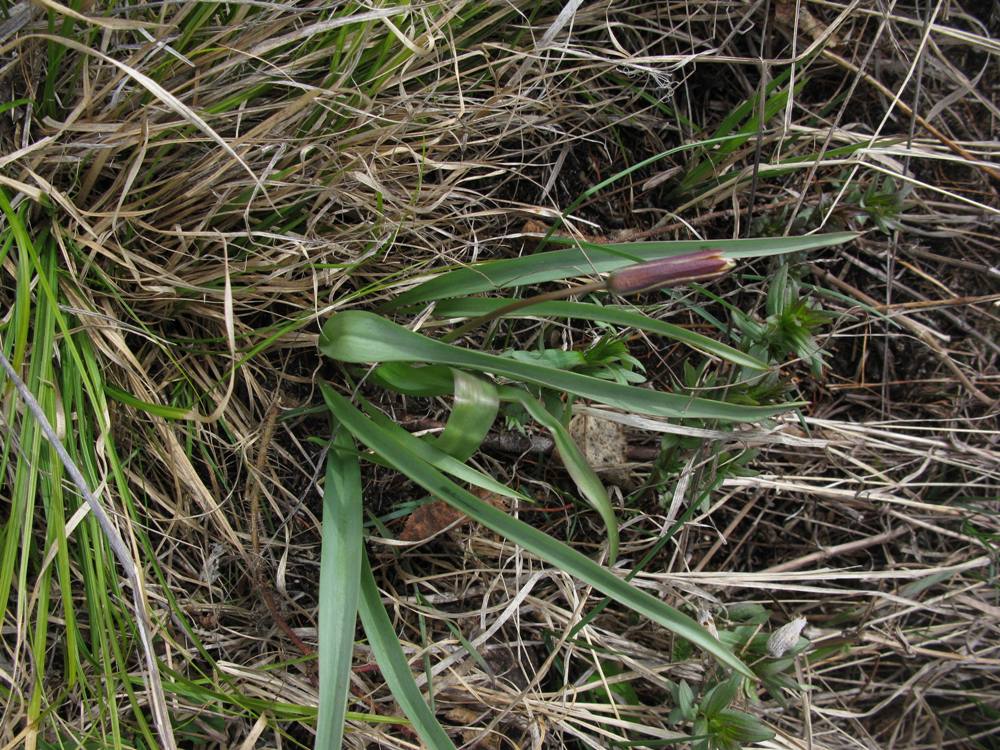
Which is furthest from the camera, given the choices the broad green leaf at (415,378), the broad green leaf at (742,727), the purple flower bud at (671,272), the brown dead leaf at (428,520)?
the brown dead leaf at (428,520)

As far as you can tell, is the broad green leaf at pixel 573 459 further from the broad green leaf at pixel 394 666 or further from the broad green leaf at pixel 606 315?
the broad green leaf at pixel 394 666

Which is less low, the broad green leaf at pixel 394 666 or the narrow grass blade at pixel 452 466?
the narrow grass blade at pixel 452 466

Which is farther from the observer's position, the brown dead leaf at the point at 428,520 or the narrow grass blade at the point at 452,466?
the brown dead leaf at the point at 428,520

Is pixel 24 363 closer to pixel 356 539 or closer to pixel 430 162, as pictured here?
pixel 356 539

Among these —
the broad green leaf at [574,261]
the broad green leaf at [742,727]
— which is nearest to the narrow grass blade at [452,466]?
the broad green leaf at [574,261]

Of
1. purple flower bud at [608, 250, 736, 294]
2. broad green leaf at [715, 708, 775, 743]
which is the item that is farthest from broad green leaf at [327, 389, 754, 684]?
purple flower bud at [608, 250, 736, 294]

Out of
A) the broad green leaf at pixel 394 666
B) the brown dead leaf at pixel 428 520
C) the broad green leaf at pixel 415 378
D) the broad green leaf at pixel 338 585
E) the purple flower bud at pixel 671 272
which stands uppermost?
the purple flower bud at pixel 671 272
